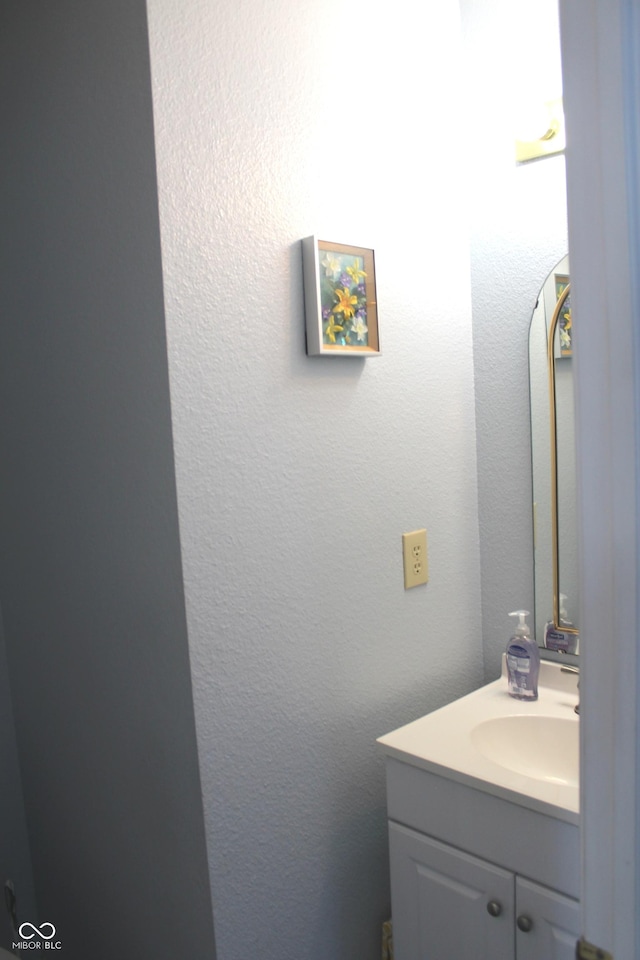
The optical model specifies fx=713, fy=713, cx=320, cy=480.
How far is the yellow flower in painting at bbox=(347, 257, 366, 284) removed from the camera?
1.39 m

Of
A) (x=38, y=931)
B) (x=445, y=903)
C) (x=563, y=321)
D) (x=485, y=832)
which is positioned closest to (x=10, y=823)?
(x=38, y=931)

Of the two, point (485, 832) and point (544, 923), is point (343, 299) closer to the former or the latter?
point (485, 832)

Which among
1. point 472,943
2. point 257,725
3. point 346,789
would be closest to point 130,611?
point 257,725

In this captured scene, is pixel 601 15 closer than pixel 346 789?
A: Yes

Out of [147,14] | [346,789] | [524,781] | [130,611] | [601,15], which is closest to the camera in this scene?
Answer: [601,15]

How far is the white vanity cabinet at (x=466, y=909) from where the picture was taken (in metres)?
1.16

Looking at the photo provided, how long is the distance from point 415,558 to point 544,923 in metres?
0.71

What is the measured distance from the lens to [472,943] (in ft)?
4.18

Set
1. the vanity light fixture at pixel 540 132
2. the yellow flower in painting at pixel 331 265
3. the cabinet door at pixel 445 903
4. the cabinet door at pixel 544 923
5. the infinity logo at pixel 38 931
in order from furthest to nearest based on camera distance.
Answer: the infinity logo at pixel 38 931 < the vanity light fixture at pixel 540 132 < the yellow flower in painting at pixel 331 265 < the cabinet door at pixel 445 903 < the cabinet door at pixel 544 923

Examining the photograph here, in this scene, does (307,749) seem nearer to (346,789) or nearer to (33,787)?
(346,789)

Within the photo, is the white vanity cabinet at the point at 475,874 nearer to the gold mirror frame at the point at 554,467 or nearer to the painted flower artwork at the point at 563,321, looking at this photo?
the gold mirror frame at the point at 554,467

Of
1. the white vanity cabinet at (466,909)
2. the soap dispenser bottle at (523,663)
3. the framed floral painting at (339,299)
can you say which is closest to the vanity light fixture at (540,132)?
the framed floral painting at (339,299)

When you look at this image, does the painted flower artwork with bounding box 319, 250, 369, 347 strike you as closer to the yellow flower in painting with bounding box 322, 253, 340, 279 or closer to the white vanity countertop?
the yellow flower in painting with bounding box 322, 253, 340, 279

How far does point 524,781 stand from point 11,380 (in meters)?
1.33
